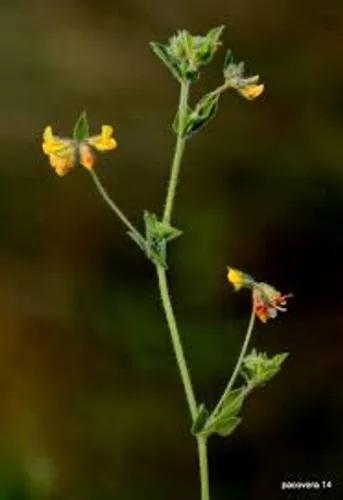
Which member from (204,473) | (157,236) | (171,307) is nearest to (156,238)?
(157,236)

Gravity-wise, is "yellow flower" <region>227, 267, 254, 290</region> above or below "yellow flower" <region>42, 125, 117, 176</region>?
below

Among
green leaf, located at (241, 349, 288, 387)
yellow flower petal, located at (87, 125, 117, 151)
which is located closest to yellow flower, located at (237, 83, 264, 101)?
yellow flower petal, located at (87, 125, 117, 151)

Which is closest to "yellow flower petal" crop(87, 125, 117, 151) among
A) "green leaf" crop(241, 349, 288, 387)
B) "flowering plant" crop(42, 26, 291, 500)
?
"flowering plant" crop(42, 26, 291, 500)

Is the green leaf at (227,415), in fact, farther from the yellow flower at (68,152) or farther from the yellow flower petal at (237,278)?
the yellow flower at (68,152)

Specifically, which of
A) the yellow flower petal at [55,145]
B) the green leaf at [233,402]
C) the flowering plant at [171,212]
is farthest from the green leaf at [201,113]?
the green leaf at [233,402]

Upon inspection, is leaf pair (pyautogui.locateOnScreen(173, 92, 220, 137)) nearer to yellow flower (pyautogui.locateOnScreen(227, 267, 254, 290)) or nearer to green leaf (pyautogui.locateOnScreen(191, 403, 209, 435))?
yellow flower (pyautogui.locateOnScreen(227, 267, 254, 290))

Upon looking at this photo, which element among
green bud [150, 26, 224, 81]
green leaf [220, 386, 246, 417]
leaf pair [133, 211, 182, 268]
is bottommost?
green leaf [220, 386, 246, 417]
